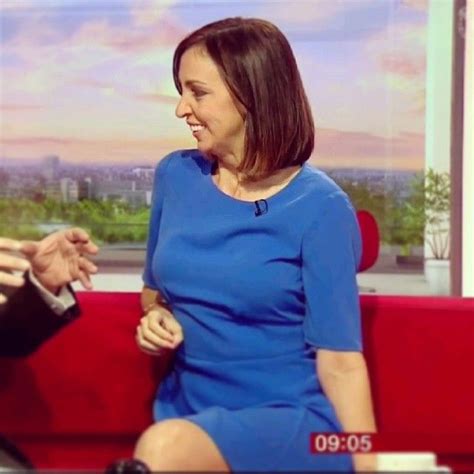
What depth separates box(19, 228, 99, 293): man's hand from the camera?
33.4 inches

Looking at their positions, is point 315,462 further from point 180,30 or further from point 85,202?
point 180,30

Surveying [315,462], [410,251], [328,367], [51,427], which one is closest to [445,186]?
[410,251]

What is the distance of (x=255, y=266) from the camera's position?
2.89ft

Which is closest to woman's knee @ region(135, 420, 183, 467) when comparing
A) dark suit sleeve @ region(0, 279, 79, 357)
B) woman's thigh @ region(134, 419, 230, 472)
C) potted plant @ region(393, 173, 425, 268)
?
woman's thigh @ region(134, 419, 230, 472)

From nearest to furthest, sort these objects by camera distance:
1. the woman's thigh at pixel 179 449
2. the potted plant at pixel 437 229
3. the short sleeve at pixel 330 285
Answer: the woman's thigh at pixel 179 449, the short sleeve at pixel 330 285, the potted plant at pixel 437 229

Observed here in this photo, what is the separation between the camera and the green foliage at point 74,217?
3.33 feet

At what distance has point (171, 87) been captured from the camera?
1.04m

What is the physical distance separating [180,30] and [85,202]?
Result: 24cm

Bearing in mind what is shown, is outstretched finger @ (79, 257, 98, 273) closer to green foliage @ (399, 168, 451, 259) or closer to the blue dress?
the blue dress

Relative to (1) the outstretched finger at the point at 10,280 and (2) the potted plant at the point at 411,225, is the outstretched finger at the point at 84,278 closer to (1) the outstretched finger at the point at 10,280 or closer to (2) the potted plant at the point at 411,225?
(1) the outstretched finger at the point at 10,280

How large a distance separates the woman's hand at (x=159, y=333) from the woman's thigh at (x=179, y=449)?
0.28 ft

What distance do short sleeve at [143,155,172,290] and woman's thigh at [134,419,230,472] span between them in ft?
0.67

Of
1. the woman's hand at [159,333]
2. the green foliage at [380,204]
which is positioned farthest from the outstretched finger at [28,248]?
the green foliage at [380,204]

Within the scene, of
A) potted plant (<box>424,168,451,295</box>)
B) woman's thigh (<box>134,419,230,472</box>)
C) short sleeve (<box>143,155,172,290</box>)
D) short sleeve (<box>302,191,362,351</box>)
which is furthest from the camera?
potted plant (<box>424,168,451,295</box>)
